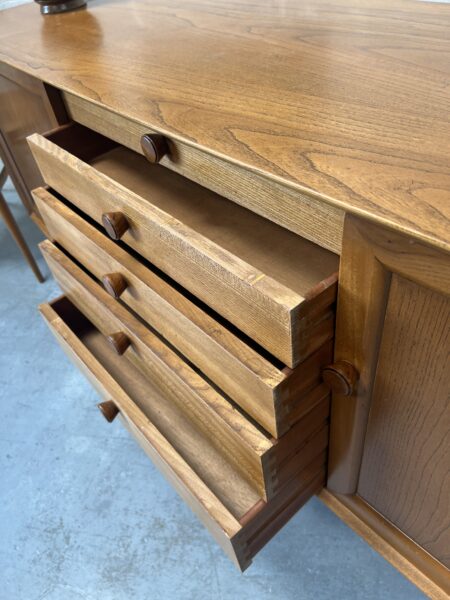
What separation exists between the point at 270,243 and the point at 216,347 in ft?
0.47

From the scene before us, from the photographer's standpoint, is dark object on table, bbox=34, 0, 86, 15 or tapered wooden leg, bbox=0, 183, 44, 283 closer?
dark object on table, bbox=34, 0, 86, 15

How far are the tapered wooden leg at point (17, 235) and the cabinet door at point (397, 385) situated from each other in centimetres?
95

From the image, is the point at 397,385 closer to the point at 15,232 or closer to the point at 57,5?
the point at 57,5

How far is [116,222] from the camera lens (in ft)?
1.82

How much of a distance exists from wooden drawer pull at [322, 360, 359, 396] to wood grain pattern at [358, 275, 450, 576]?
2cm

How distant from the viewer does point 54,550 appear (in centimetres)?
78

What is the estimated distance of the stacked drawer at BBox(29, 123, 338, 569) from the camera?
45 cm

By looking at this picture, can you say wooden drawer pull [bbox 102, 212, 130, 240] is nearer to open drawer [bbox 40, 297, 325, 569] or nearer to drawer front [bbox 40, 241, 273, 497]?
drawer front [bbox 40, 241, 273, 497]

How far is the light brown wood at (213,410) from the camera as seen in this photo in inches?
20.1

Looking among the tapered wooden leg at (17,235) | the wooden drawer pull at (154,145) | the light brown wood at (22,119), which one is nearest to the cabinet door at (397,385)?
the wooden drawer pull at (154,145)

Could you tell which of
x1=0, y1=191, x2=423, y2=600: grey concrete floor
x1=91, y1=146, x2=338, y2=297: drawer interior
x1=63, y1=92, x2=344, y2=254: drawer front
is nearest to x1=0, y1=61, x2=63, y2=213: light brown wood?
x1=91, y1=146, x2=338, y2=297: drawer interior

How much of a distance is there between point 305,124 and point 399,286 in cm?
17

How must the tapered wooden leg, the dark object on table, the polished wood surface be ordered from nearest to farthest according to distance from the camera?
the polished wood surface
the dark object on table
the tapered wooden leg

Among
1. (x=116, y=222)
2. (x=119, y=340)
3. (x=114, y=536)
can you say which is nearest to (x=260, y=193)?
(x=116, y=222)
